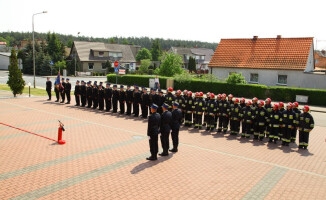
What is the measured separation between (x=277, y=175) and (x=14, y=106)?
58.0 feet

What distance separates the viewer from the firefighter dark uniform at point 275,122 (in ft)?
37.3

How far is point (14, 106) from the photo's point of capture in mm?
18938

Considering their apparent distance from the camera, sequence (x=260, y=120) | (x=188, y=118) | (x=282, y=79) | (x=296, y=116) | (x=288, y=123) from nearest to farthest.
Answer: (x=296, y=116) < (x=288, y=123) < (x=260, y=120) < (x=188, y=118) < (x=282, y=79)

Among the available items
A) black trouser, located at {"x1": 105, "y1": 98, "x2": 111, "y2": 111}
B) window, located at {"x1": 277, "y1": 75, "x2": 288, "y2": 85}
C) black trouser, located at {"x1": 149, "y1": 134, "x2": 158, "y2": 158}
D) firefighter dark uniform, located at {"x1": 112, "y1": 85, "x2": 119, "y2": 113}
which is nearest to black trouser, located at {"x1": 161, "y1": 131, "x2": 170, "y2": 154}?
black trouser, located at {"x1": 149, "y1": 134, "x2": 158, "y2": 158}

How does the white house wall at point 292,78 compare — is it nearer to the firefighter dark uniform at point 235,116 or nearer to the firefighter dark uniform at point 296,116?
the firefighter dark uniform at point 296,116

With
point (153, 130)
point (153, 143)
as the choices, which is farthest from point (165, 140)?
point (153, 130)

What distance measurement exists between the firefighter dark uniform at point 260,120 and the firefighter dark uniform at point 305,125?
4.86 ft

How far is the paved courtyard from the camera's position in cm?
674

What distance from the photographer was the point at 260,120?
11.7 metres

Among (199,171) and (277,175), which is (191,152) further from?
(277,175)

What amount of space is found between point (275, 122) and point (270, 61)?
819 inches

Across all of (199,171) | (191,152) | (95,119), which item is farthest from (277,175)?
(95,119)

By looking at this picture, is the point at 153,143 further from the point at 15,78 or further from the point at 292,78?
the point at 292,78

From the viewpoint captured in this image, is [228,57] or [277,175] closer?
[277,175]
